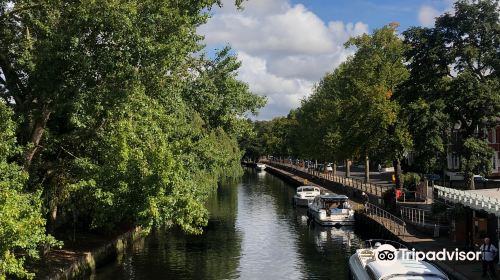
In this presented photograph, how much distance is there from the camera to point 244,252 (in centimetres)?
3472

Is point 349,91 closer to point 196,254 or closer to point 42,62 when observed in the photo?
point 196,254

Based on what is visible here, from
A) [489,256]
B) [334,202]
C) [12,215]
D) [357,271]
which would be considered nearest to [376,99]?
[334,202]

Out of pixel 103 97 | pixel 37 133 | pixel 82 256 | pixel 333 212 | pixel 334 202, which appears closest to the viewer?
pixel 103 97

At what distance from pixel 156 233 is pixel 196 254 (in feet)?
26.2

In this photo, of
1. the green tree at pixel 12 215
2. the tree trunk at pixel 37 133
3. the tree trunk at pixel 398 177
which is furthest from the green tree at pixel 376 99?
the green tree at pixel 12 215

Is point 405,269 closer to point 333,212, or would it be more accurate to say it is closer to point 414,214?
point 414,214

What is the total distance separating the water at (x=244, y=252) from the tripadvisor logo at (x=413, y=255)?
14.3 ft

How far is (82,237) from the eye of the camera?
3312cm

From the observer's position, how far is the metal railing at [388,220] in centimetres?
3451

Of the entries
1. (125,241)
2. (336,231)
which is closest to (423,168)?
(336,231)

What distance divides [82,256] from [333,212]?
22168 millimetres

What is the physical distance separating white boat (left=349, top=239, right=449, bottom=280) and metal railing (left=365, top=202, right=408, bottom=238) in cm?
862

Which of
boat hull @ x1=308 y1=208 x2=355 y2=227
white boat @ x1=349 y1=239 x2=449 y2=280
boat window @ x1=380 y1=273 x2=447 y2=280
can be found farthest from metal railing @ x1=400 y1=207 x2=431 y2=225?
boat window @ x1=380 y1=273 x2=447 y2=280

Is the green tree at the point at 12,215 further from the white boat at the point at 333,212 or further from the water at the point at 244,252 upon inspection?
the white boat at the point at 333,212
